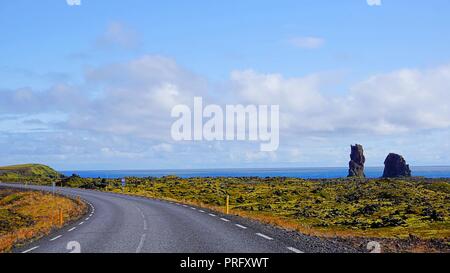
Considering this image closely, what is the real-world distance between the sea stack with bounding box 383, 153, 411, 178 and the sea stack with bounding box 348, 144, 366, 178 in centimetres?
1056

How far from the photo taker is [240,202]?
54.7 m

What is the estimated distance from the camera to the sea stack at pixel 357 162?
161 metres

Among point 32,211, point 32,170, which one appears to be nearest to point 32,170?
point 32,170

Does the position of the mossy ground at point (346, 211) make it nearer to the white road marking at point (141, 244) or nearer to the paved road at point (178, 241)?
the paved road at point (178, 241)

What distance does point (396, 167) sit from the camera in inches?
6565

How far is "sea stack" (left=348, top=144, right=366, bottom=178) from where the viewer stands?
161 m

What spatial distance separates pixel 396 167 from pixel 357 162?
49.6 ft

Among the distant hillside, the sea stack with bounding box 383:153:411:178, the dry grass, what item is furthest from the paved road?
the sea stack with bounding box 383:153:411:178

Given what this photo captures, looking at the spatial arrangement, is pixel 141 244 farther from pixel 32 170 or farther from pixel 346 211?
pixel 32 170

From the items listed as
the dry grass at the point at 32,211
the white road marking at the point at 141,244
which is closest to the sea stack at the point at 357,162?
the dry grass at the point at 32,211
